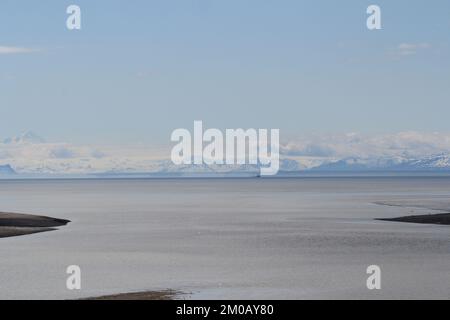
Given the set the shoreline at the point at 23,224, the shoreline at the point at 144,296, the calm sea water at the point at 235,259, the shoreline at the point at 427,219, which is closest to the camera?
the shoreline at the point at 144,296

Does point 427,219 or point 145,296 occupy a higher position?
point 427,219

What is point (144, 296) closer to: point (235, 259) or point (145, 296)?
point (145, 296)

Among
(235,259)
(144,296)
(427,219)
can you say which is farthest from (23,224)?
(144,296)

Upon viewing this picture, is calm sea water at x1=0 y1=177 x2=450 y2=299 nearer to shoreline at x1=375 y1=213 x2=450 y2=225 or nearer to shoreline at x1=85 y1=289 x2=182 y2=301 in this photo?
shoreline at x1=85 y1=289 x2=182 y2=301

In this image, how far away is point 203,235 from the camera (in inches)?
3479

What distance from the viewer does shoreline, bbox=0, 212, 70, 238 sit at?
85.9 meters

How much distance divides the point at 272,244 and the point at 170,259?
14983 millimetres

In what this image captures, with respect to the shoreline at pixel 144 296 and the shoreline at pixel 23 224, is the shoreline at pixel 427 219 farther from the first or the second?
the shoreline at pixel 144 296

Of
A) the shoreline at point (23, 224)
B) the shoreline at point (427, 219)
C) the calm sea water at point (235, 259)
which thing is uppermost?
the shoreline at point (23, 224)

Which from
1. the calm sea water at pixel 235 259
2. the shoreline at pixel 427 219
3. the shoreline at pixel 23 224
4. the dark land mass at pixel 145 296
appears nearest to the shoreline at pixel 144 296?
the dark land mass at pixel 145 296

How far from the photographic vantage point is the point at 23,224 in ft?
310

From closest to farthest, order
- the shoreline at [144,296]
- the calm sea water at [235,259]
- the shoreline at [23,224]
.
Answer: the shoreline at [144,296] → the calm sea water at [235,259] → the shoreline at [23,224]

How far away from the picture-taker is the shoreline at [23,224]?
85.9 metres
